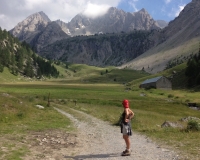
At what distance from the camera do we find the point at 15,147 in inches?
602

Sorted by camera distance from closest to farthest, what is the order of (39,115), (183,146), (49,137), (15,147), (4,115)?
(15,147), (183,146), (49,137), (4,115), (39,115)

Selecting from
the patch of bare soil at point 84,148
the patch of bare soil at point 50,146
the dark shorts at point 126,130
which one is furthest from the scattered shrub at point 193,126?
the patch of bare soil at point 50,146

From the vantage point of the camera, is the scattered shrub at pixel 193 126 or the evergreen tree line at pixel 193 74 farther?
the evergreen tree line at pixel 193 74

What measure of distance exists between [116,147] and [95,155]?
295 cm

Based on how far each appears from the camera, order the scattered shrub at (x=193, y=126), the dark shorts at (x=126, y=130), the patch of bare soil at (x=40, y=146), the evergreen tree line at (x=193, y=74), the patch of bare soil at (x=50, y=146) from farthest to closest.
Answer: the evergreen tree line at (x=193, y=74)
the scattered shrub at (x=193, y=126)
the dark shorts at (x=126, y=130)
the patch of bare soil at (x=50, y=146)
the patch of bare soil at (x=40, y=146)

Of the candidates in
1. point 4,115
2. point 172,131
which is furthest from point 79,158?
point 4,115

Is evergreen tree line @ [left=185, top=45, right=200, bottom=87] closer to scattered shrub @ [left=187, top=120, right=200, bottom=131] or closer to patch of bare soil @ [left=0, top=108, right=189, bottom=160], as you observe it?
scattered shrub @ [left=187, top=120, right=200, bottom=131]

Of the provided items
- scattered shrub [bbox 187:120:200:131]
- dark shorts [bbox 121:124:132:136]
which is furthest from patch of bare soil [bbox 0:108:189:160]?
scattered shrub [bbox 187:120:200:131]

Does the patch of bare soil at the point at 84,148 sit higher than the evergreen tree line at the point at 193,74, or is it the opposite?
the evergreen tree line at the point at 193,74

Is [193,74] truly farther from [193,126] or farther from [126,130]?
[126,130]

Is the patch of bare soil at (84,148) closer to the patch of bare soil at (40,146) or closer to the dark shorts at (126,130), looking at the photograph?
the patch of bare soil at (40,146)

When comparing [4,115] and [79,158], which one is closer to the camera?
[79,158]

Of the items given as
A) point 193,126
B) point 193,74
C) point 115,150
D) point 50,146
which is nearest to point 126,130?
Result: point 115,150

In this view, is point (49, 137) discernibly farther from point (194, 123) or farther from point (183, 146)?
point (194, 123)
